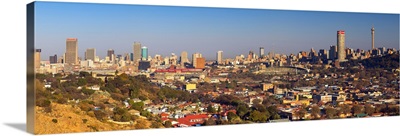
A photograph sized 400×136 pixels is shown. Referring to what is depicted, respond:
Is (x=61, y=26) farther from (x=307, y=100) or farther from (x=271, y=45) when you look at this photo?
(x=307, y=100)

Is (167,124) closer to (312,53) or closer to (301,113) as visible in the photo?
(301,113)

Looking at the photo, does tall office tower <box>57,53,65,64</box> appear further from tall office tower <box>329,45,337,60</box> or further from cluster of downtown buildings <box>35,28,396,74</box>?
tall office tower <box>329,45,337,60</box>

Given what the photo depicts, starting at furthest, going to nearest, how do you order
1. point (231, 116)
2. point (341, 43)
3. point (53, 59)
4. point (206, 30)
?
point (341, 43), point (231, 116), point (206, 30), point (53, 59)

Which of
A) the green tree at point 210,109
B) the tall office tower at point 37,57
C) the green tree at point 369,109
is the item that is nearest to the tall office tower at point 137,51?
the green tree at point 210,109

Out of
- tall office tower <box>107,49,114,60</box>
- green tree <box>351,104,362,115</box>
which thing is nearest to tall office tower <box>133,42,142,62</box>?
tall office tower <box>107,49,114,60</box>

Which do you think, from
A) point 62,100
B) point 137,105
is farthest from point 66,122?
point 137,105
